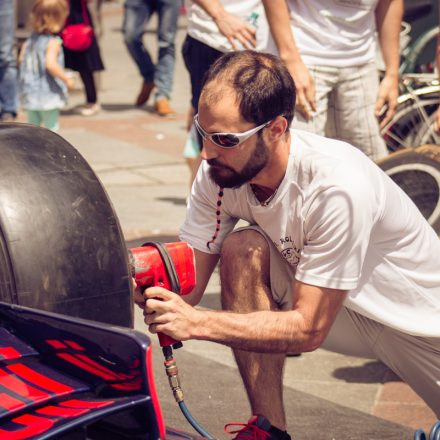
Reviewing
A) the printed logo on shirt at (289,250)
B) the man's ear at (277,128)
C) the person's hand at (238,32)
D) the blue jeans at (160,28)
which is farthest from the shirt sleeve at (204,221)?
the blue jeans at (160,28)

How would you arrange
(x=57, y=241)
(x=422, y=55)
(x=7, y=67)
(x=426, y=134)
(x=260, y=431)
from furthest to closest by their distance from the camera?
(x=7, y=67), (x=422, y=55), (x=426, y=134), (x=260, y=431), (x=57, y=241)

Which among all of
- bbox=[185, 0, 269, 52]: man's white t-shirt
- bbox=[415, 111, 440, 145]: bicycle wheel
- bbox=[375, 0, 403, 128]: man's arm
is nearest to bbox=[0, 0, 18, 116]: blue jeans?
bbox=[185, 0, 269, 52]: man's white t-shirt

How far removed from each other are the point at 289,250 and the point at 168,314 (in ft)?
1.80

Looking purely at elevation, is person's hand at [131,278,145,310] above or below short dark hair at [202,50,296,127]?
below

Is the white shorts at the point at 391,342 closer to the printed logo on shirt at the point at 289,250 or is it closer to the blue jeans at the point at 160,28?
the printed logo on shirt at the point at 289,250

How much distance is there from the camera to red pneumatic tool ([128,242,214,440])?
105 inches

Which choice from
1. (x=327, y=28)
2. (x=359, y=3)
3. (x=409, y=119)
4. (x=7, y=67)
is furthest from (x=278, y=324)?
(x=7, y=67)

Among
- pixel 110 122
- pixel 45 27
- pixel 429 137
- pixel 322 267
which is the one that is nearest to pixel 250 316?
pixel 322 267

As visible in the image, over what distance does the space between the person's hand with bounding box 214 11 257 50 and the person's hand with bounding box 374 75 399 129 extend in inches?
21.4

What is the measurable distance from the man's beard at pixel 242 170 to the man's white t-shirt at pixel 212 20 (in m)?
2.06

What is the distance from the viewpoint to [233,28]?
4.58 metres

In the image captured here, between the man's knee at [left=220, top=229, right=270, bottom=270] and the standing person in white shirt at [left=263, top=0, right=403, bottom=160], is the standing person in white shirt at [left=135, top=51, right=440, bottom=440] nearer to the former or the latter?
the man's knee at [left=220, top=229, right=270, bottom=270]

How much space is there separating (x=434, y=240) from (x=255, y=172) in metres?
0.60

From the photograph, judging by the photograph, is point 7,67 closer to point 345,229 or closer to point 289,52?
point 289,52
